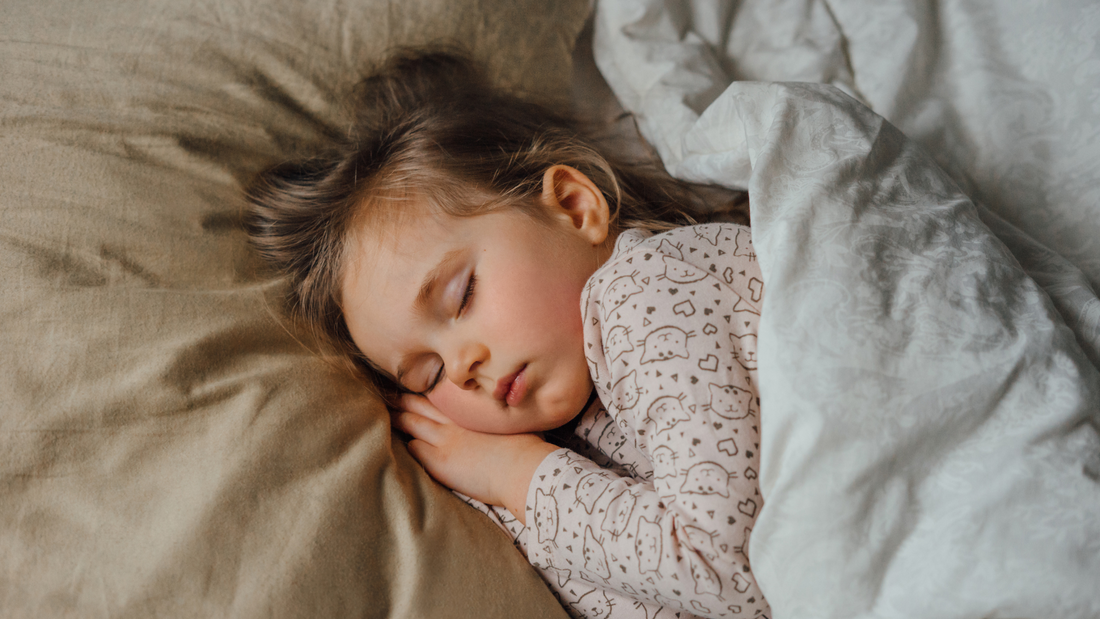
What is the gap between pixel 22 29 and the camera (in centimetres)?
102

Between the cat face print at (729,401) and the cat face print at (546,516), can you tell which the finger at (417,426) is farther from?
the cat face print at (729,401)

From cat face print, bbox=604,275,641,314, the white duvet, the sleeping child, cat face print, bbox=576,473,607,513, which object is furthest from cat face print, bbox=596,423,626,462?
the white duvet

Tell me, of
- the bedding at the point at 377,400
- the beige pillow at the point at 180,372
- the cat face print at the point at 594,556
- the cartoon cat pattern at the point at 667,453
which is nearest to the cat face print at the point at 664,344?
the cartoon cat pattern at the point at 667,453

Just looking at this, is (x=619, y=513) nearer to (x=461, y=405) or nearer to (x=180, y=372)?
(x=461, y=405)

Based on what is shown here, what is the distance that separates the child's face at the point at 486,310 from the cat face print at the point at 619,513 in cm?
16

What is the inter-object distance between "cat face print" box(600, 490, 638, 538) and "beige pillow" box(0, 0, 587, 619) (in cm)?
13

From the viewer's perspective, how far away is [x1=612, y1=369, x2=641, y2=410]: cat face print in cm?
81

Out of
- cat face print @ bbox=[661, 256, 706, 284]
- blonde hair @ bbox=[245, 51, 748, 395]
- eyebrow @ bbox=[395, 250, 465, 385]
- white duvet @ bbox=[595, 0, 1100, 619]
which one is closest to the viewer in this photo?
white duvet @ bbox=[595, 0, 1100, 619]

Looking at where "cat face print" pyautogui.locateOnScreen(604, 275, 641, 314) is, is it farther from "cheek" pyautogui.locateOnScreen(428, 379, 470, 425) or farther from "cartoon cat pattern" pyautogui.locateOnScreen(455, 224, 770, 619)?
"cheek" pyautogui.locateOnScreen(428, 379, 470, 425)

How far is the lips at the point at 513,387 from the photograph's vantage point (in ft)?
3.06

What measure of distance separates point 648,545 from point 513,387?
11.0 inches

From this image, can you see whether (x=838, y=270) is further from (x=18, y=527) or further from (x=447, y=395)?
(x=18, y=527)

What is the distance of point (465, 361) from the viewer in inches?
36.7

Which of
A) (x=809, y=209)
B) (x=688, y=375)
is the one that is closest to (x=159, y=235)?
(x=688, y=375)
